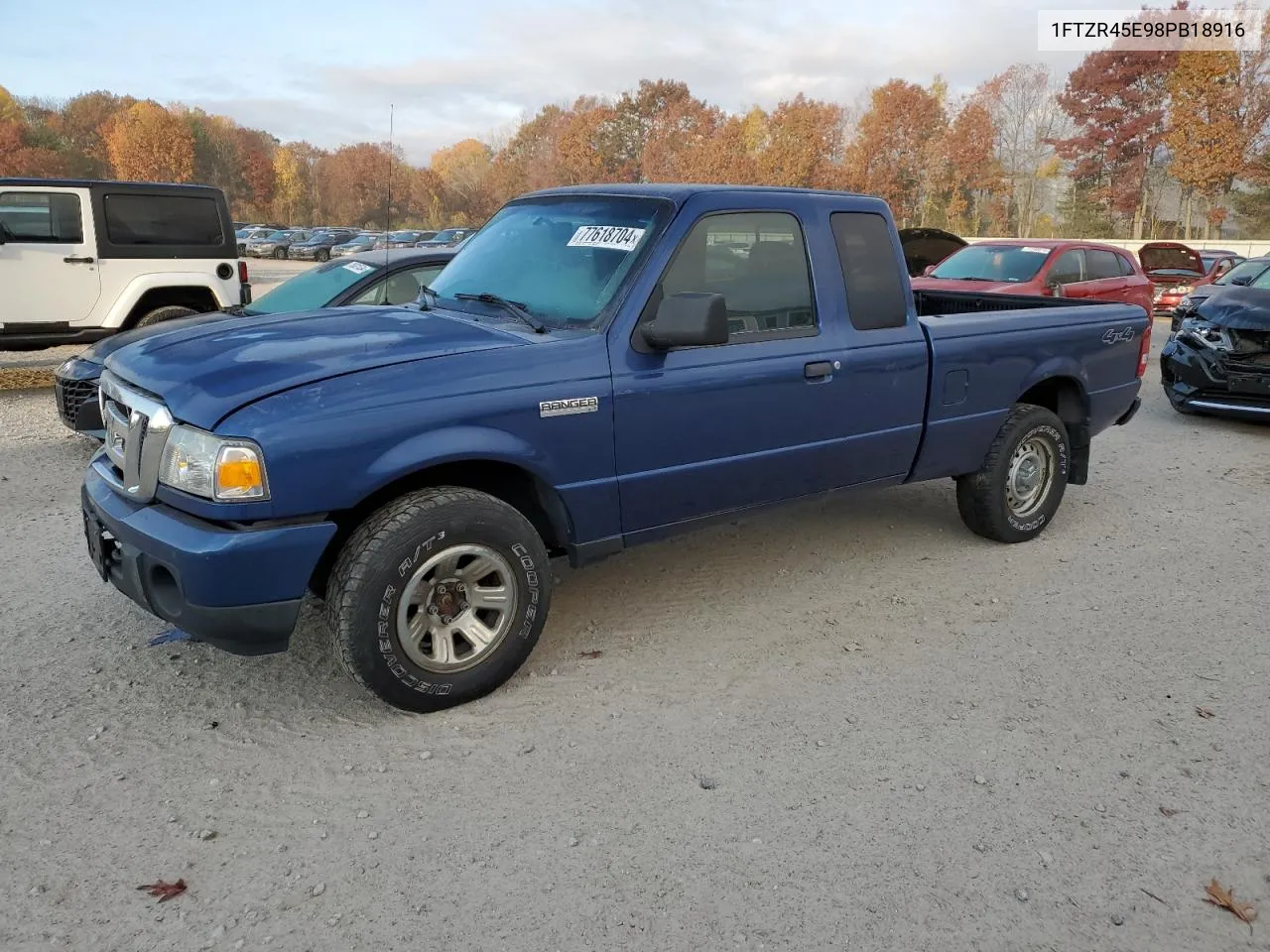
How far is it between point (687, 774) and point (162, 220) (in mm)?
9501

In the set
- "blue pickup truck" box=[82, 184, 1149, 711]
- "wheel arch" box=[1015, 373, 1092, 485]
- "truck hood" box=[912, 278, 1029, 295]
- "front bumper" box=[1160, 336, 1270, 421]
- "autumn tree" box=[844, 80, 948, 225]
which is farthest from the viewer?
"autumn tree" box=[844, 80, 948, 225]

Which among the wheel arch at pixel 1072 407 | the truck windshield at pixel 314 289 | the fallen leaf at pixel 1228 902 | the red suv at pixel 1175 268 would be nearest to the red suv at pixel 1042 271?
the red suv at pixel 1175 268

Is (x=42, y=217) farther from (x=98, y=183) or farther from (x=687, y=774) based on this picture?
(x=687, y=774)

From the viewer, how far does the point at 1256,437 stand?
29.4 feet

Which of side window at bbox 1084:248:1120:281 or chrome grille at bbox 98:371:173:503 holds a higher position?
side window at bbox 1084:248:1120:281

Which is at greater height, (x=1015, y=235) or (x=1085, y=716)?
(x=1015, y=235)

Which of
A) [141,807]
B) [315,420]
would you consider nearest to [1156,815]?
[315,420]

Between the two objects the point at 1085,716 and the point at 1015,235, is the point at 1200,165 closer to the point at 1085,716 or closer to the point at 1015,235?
the point at 1015,235

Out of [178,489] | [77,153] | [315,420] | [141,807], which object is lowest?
[141,807]

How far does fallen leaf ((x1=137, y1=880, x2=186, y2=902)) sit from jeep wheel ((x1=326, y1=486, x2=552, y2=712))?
88cm

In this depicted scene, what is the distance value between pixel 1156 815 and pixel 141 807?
3.24m

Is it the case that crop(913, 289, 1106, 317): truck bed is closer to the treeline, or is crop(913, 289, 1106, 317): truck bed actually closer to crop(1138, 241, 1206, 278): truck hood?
crop(1138, 241, 1206, 278): truck hood

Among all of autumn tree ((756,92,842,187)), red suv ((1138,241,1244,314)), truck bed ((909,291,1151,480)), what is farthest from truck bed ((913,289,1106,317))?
autumn tree ((756,92,842,187))

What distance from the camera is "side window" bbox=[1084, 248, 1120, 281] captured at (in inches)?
474
